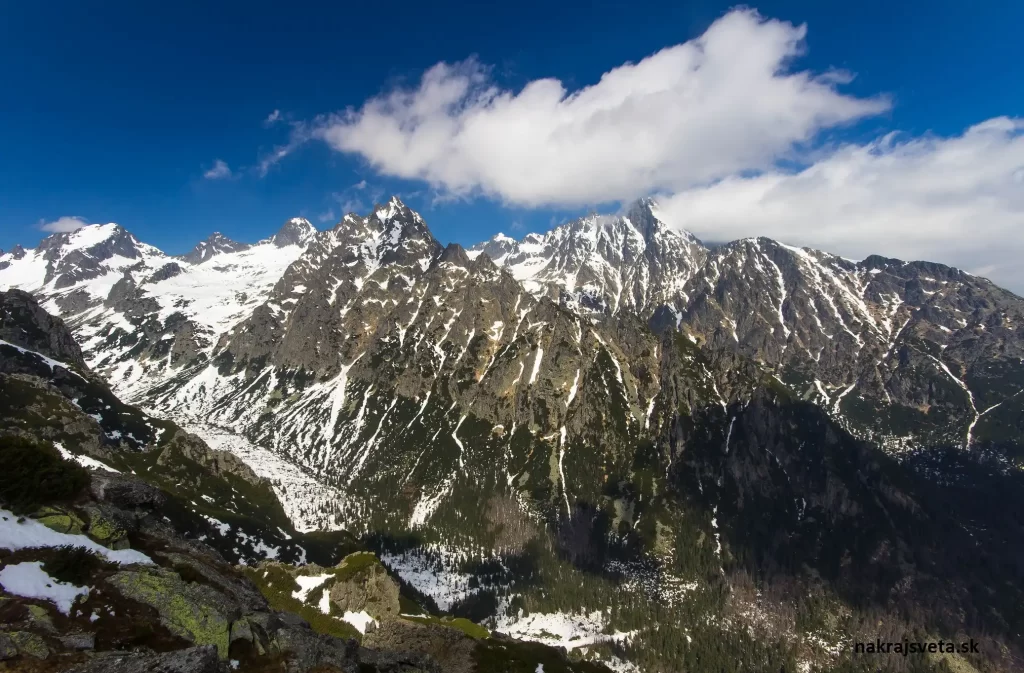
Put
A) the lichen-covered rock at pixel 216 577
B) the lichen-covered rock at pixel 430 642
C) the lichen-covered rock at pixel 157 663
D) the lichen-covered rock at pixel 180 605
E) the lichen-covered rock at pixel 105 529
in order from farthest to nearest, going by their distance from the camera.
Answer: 1. the lichen-covered rock at pixel 430 642
2. the lichen-covered rock at pixel 216 577
3. the lichen-covered rock at pixel 105 529
4. the lichen-covered rock at pixel 180 605
5. the lichen-covered rock at pixel 157 663

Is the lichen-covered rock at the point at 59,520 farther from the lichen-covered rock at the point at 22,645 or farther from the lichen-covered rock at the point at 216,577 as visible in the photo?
the lichen-covered rock at the point at 22,645

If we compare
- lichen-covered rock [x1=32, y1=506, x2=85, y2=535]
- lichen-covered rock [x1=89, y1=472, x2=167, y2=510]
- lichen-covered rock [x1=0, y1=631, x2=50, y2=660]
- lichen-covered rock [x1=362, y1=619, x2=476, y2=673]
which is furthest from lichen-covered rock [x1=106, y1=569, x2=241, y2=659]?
lichen-covered rock [x1=362, y1=619, x2=476, y2=673]

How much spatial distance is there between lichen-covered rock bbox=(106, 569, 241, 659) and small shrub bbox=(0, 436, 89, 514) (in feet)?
33.7

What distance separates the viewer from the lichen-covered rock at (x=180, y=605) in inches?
1120

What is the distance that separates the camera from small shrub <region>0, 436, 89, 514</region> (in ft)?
108

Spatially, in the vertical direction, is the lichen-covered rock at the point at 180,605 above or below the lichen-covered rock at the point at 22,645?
below

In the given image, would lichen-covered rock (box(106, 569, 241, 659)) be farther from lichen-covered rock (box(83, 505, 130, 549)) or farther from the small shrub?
the small shrub

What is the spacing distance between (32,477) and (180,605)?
51.9ft

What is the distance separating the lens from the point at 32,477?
35062mm

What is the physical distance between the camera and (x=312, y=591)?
11550 cm

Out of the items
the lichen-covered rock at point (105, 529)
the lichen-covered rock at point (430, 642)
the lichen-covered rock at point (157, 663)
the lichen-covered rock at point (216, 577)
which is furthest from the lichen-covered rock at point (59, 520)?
the lichen-covered rock at point (430, 642)

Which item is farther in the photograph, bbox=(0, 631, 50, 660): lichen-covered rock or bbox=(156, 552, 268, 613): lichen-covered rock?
bbox=(156, 552, 268, 613): lichen-covered rock

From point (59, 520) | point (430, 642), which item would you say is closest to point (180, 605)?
point (59, 520)

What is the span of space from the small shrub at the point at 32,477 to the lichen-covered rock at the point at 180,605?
10258mm
